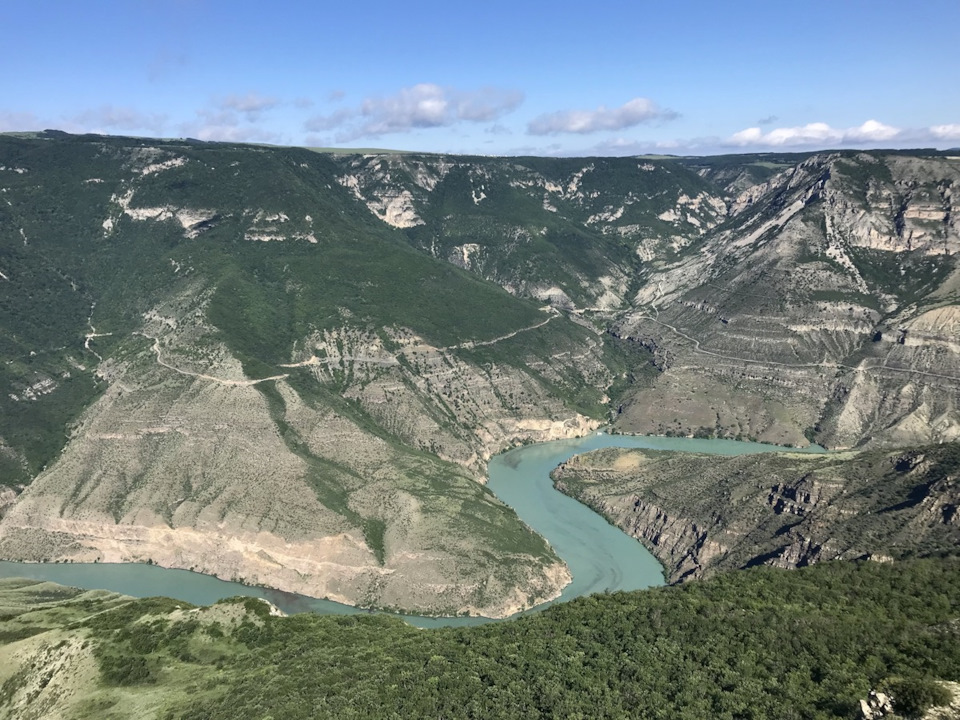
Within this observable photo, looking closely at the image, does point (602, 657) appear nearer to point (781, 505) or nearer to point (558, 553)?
point (781, 505)

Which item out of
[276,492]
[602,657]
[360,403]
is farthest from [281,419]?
[602,657]

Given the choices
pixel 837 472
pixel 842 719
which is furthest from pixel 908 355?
pixel 842 719

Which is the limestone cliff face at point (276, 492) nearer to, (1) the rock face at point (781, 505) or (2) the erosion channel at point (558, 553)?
(2) the erosion channel at point (558, 553)

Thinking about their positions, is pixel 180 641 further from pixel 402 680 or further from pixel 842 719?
pixel 842 719

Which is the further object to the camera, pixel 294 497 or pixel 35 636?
pixel 294 497

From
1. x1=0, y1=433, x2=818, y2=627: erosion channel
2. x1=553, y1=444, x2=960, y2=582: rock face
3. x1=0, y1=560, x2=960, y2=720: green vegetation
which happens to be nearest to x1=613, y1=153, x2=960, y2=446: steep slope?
x1=553, y1=444, x2=960, y2=582: rock face
